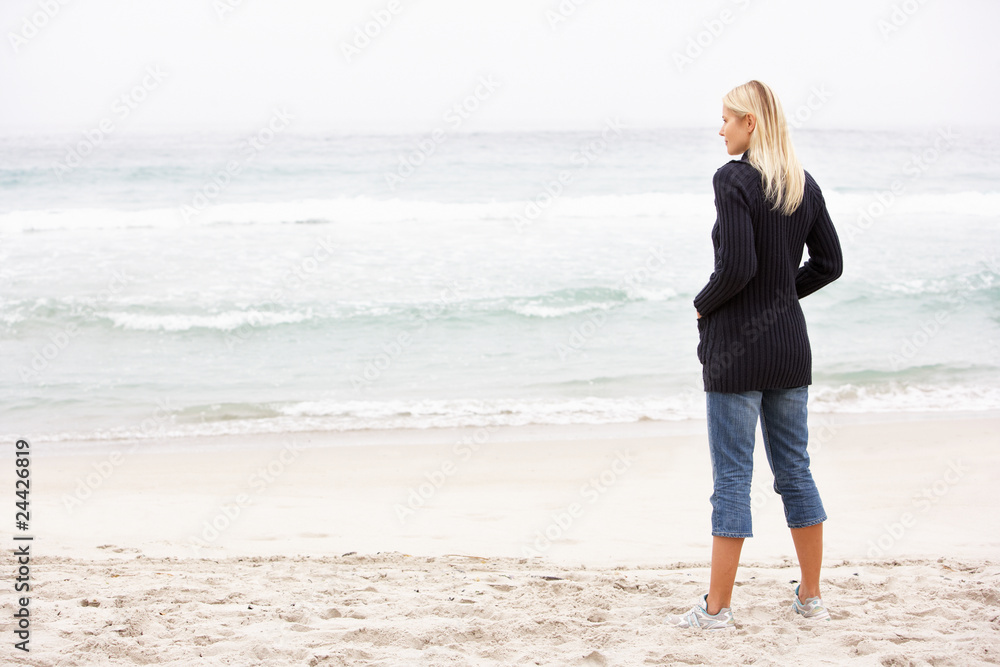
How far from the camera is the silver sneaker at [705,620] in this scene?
2.58 meters

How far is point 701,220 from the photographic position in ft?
55.8

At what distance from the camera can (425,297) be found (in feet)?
35.2

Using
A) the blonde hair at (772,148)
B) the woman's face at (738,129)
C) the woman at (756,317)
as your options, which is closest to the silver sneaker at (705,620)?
the woman at (756,317)

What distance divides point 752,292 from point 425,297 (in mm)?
8526

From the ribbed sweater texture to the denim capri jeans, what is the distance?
0.07 m

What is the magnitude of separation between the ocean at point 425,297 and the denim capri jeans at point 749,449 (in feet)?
13.1

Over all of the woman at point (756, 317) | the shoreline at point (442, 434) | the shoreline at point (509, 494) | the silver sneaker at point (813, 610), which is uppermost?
the woman at point (756, 317)

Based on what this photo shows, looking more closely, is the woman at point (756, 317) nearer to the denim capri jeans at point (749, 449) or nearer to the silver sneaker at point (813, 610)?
the denim capri jeans at point (749, 449)

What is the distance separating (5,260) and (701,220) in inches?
548

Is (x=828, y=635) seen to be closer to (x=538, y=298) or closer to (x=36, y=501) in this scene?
(x=36, y=501)

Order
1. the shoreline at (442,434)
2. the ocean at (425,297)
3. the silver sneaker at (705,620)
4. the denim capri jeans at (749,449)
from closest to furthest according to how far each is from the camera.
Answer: the denim capri jeans at (749,449), the silver sneaker at (705,620), the shoreline at (442,434), the ocean at (425,297)

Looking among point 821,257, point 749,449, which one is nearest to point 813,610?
point 749,449

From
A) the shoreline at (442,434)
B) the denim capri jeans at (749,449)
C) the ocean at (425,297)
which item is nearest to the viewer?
the denim capri jeans at (749,449)

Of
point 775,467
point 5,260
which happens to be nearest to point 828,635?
point 775,467
